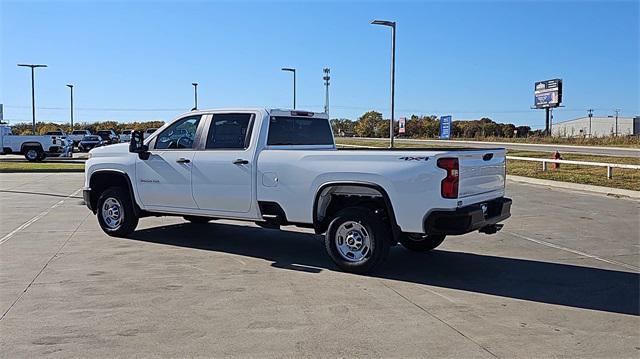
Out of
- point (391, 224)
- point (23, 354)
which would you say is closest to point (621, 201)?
point (391, 224)

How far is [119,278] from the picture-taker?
7.06 meters

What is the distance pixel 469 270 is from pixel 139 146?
5.06 metres

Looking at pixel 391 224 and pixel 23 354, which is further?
pixel 391 224

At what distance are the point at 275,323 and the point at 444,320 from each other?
4.99ft

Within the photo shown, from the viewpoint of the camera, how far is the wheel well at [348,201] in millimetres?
7012

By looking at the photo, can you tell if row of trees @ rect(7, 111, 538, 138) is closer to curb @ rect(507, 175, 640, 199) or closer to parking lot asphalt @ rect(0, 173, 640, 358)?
curb @ rect(507, 175, 640, 199)

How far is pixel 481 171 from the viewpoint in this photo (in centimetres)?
719

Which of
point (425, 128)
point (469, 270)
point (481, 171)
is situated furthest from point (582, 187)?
point (425, 128)

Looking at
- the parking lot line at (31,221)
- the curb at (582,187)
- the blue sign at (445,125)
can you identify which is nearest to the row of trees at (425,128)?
the blue sign at (445,125)

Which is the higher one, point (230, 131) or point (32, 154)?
point (230, 131)

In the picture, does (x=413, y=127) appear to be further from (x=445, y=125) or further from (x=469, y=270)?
(x=469, y=270)

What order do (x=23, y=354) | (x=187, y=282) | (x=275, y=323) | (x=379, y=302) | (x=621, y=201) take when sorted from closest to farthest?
(x=23, y=354) → (x=275, y=323) → (x=379, y=302) → (x=187, y=282) → (x=621, y=201)

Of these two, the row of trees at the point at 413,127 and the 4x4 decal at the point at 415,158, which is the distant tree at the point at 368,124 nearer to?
the row of trees at the point at 413,127

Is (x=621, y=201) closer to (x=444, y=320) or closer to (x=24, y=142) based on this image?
(x=444, y=320)
